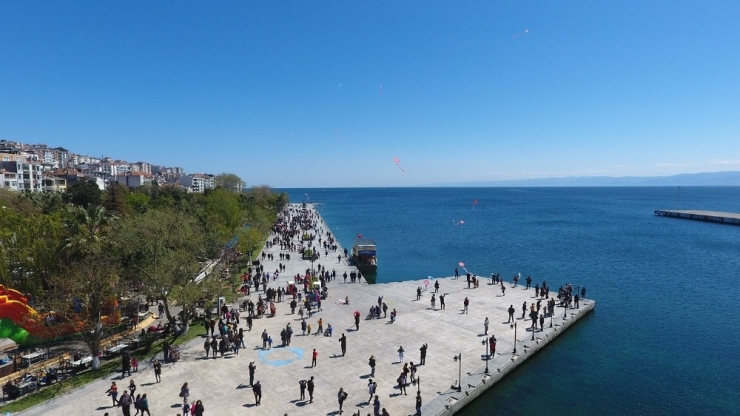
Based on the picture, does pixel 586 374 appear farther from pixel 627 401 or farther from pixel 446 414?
pixel 446 414

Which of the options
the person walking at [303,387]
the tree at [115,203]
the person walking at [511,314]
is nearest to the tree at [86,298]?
the person walking at [303,387]

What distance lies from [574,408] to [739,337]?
1796 centimetres

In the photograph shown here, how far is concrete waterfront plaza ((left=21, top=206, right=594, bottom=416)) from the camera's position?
54.7 ft

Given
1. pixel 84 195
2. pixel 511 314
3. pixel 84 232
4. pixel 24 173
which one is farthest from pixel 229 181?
Result: pixel 511 314

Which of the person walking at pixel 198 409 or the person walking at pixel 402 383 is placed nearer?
the person walking at pixel 198 409

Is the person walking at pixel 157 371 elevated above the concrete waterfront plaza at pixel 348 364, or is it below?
above

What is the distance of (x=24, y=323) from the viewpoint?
22.5m

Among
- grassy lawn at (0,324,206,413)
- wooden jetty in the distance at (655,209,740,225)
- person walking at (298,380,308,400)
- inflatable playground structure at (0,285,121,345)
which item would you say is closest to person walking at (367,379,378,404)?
person walking at (298,380,308,400)

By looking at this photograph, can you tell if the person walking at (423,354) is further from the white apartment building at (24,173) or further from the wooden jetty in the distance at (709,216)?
the wooden jetty in the distance at (709,216)

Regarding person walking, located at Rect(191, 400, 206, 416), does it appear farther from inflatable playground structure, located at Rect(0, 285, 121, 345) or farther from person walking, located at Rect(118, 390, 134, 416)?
inflatable playground structure, located at Rect(0, 285, 121, 345)

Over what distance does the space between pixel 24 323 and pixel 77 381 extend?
6.83 meters

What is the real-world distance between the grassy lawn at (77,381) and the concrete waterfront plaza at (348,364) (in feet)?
1.68

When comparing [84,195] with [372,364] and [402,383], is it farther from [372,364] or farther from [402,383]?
[402,383]

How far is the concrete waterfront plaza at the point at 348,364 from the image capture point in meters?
16.7
